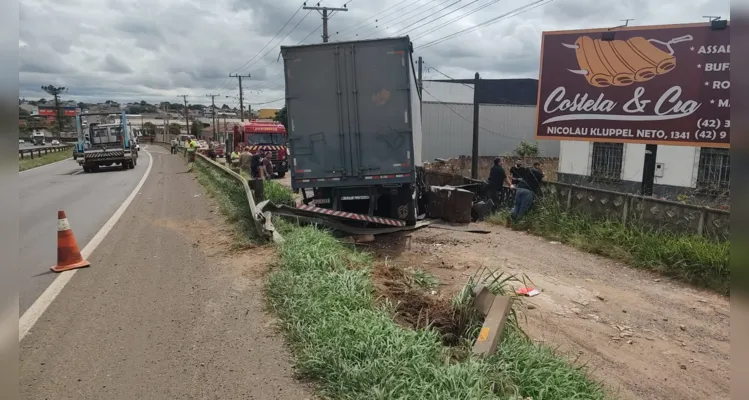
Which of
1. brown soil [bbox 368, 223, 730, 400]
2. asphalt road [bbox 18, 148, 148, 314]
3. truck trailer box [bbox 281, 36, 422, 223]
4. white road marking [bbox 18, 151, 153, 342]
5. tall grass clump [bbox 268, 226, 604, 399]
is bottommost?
brown soil [bbox 368, 223, 730, 400]

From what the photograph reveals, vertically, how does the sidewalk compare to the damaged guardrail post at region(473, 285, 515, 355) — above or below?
below

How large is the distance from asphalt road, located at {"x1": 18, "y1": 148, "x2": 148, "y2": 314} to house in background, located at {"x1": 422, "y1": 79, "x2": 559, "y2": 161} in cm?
2125

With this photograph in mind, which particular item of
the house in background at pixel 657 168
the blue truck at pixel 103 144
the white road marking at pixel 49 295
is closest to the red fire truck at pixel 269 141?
the blue truck at pixel 103 144

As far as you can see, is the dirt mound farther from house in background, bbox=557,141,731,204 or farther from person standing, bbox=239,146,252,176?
person standing, bbox=239,146,252,176

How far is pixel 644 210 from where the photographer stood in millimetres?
8727

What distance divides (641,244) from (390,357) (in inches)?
245

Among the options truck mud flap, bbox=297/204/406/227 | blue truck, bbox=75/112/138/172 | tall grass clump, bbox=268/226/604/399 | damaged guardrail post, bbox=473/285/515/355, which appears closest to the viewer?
tall grass clump, bbox=268/226/604/399

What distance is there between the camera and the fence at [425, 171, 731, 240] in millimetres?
7598

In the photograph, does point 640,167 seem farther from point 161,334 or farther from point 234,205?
point 161,334

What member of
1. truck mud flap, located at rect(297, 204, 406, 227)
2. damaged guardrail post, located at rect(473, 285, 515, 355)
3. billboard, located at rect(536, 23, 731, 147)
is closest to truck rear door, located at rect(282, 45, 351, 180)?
truck mud flap, located at rect(297, 204, 406, 227)

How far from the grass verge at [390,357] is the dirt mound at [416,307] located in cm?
10

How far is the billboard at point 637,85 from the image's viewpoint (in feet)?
34.2

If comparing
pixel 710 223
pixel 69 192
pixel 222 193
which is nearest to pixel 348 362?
pixel 710 223

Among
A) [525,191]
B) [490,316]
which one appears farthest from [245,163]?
[490,316]
